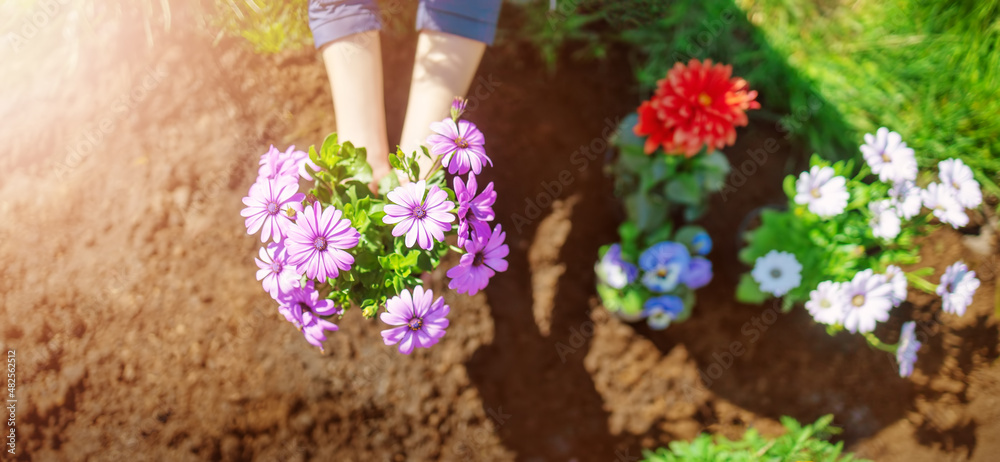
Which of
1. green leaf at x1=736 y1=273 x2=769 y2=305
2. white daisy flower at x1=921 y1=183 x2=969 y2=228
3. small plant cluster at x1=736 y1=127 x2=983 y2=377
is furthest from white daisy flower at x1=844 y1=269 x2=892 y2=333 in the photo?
green leaf at x1=736 y1=273 x2=769 y2=305

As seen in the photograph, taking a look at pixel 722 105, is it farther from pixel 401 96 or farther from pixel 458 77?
pixel 401 96

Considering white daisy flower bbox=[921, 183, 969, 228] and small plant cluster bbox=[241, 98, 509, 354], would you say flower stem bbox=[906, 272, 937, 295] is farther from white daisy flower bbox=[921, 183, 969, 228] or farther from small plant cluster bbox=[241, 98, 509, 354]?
small plant cluster bbox=[241, 98, 509, 354]

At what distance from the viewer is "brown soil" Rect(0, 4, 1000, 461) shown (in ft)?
5.61

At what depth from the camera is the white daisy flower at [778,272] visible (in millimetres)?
1581

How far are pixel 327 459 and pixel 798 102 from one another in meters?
2.18

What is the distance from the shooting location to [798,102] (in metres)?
2.04

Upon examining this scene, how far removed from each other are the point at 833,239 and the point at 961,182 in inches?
13.7

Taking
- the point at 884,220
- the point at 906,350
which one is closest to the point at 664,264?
the point at 884,220

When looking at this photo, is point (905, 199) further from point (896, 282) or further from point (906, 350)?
point (906, 350)

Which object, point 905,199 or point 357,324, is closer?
point 905,199

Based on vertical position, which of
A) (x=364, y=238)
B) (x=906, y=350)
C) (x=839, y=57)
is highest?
(x=839, y=57)

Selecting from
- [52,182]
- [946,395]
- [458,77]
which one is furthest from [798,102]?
[52,182]

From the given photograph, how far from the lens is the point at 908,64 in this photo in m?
2.11

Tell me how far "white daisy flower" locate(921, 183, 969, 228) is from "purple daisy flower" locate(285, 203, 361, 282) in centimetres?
152
